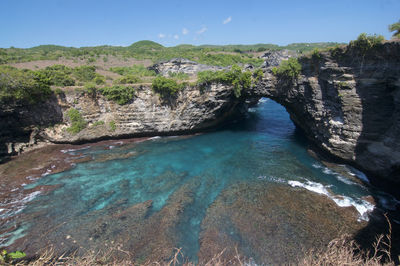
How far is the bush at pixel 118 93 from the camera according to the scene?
26406mm

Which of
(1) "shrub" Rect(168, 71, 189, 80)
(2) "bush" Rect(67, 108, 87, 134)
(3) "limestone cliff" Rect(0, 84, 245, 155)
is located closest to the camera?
(3) "limestone cliff" Rect(0, 84, 245, 155)

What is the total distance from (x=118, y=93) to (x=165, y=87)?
6.41 meters

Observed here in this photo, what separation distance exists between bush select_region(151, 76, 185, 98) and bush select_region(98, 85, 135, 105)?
3243 mm

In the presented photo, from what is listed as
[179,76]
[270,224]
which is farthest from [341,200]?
[179,76]

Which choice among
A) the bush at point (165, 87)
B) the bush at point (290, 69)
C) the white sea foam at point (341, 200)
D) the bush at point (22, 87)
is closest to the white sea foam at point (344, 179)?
the white sea foam at point (341, 200)

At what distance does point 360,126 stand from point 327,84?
17.1ft

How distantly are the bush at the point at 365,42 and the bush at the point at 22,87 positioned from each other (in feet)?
111

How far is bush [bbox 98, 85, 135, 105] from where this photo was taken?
26.4 metres

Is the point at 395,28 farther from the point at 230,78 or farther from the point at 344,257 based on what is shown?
the point at 344,257

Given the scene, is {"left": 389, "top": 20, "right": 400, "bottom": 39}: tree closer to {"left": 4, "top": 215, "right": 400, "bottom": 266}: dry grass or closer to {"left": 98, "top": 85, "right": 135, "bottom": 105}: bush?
{"left": 4, "top": 215, "right": 400, "bottom": 266}: dry grass

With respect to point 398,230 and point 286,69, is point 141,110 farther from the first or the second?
point 398,230

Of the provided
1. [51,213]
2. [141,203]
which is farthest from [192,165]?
[51,213]

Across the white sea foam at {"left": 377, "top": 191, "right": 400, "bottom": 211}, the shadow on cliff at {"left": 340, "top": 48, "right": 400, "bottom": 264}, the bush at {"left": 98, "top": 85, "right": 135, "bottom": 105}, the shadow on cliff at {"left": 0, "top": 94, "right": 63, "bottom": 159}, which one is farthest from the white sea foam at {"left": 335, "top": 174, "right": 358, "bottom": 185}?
the shadow on cliff at {"left": 0, "top": 94, "right": 63, "bottom": 159}

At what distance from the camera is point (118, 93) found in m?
26.6
